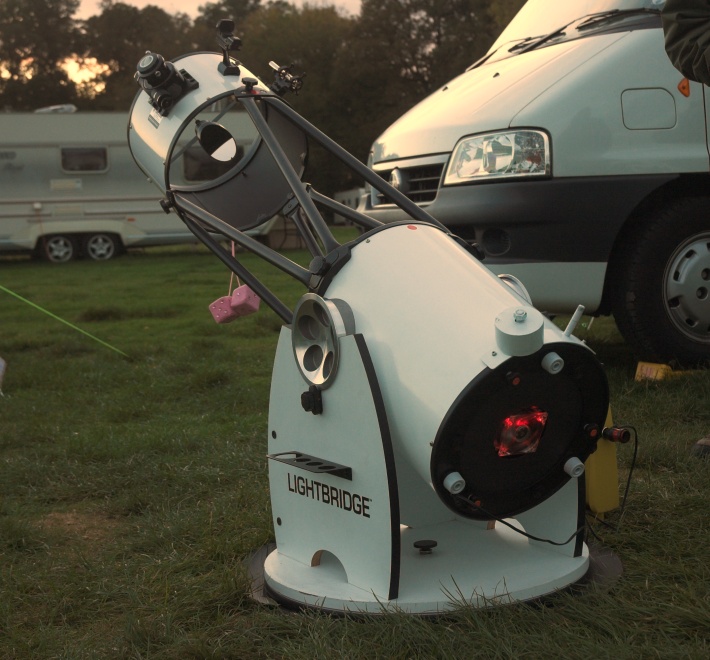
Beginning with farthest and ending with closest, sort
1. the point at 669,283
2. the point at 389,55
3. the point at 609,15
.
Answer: the point at 389,55
the point at 609,15
the point at 669,283

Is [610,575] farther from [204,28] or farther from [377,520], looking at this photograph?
[204,28]

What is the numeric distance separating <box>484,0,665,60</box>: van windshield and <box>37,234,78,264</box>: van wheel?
14.8 meters

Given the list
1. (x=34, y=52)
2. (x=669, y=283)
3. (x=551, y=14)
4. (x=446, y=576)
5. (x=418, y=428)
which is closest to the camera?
(x=418, y=428)

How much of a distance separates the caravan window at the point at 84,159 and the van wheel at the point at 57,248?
138 cm

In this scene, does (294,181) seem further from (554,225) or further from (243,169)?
(554,225)

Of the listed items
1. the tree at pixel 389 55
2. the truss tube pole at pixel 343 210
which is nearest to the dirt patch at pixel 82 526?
the truss tube pole at pixel 343 210

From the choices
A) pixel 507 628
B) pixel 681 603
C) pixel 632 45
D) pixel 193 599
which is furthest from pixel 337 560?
pixel 632 45

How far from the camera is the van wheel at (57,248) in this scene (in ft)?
64.6

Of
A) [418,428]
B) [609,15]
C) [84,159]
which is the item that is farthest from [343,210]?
[84,159]

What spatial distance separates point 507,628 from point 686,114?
11.2 feet

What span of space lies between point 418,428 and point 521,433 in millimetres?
288

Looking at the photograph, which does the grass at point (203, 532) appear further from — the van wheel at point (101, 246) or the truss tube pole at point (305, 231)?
the van wheel at point (101, 246)

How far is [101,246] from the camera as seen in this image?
20.0 metres

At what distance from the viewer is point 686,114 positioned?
5062mm
